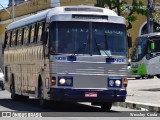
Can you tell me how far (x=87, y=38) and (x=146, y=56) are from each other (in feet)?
79.0

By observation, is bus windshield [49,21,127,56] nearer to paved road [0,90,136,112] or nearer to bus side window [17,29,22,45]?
paved road [0,90,136,112]

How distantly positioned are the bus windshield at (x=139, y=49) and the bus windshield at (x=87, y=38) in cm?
2377

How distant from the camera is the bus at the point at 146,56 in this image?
3941 centimetres

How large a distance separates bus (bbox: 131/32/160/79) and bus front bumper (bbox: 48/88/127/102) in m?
20.6

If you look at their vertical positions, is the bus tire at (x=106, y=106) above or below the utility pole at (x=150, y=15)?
below

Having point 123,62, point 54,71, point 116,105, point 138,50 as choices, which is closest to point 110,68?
point 123,62

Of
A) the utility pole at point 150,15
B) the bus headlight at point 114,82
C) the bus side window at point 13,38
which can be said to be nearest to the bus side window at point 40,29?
the bus headlight at point 114,82

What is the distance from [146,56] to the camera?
41.2 meters

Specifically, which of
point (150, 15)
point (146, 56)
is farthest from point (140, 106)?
point (146, 56)

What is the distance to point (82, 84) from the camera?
57.0 feet

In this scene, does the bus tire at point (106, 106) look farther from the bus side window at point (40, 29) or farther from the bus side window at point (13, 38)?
the bus side window at point (13, 38)

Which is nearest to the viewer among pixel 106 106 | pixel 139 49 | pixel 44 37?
pixel 44 37

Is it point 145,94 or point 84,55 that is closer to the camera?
point 84,55

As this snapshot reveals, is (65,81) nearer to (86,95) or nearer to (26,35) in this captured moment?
(86,95)
